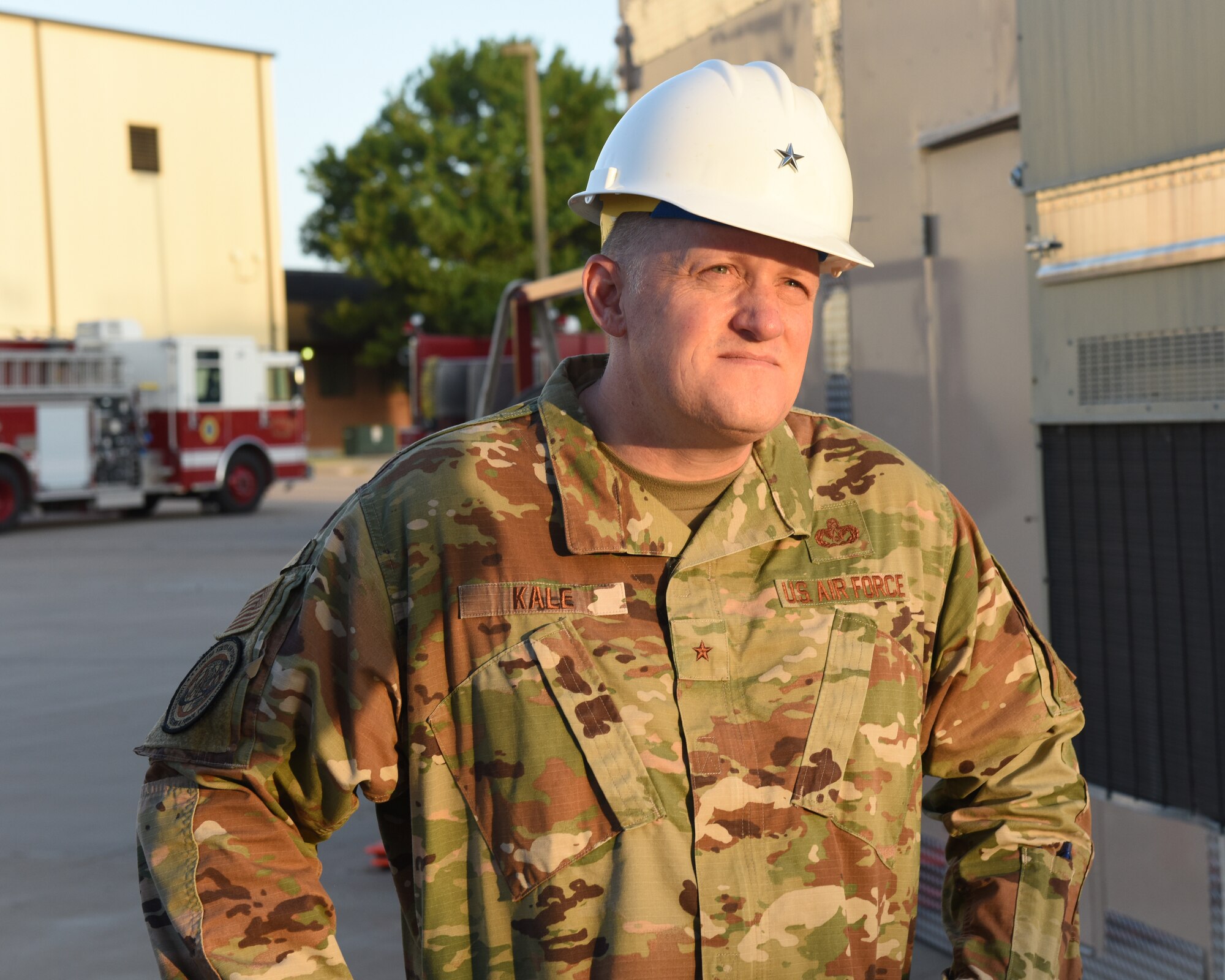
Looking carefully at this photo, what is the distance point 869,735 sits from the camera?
194 cm

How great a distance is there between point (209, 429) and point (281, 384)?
1.33 metres

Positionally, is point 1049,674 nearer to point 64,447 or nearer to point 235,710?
point 235,710

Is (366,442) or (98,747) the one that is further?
(366,442)

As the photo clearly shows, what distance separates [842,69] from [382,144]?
33182 millimetres

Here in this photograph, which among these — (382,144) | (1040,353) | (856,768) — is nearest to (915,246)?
(1040,353)

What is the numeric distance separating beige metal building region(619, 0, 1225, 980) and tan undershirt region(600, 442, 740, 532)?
156cm

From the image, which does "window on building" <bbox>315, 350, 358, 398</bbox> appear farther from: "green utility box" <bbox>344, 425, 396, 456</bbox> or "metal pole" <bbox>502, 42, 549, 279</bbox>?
"metal pole" <bbox>502, 42, 549, 279</bbox>

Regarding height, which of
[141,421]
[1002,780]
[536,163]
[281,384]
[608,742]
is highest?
[536,163]

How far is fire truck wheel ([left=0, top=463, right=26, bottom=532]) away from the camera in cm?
1894

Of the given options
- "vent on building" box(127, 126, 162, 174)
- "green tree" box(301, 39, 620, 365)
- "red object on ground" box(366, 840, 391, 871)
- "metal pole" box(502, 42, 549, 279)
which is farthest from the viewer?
"green tree" box(301, 39, 620, 365)

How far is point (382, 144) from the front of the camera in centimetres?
3650

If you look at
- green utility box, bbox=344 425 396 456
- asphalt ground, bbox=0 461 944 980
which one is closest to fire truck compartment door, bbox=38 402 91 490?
asphalt ground, bbox=0 461 944 980

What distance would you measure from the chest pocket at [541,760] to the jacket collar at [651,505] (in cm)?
17

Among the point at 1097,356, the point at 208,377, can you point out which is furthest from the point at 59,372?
the point at 1097,356
